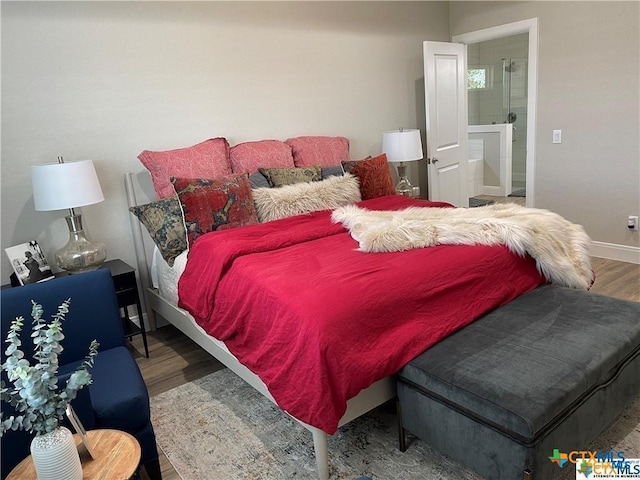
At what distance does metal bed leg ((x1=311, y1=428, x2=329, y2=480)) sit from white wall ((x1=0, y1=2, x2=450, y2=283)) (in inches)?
84.3

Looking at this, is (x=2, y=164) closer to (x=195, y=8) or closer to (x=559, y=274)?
(x=195, y=8)

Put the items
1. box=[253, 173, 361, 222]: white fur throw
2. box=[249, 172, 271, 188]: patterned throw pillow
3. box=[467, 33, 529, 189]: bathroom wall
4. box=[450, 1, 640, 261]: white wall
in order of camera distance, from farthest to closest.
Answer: box=[467, 33, 529, 189]: bathroom wall
box=[450, 1, 640, 261]: white wall
box=[249, 172, 271, 188]: patterned throw pillow
box=[253, 173, 361, 222]: white fur throw

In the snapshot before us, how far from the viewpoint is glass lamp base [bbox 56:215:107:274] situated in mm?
2855

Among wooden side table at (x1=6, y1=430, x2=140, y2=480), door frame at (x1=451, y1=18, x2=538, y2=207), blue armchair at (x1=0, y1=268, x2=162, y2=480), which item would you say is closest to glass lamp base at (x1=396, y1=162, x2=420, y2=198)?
door frame at (x1=451, y1=18, x2=538, y2=207)

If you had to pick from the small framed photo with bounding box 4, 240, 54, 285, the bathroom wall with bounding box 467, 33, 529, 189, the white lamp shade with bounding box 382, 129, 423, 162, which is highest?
the bathroom wall with bounding box 467, 33, 529, 189

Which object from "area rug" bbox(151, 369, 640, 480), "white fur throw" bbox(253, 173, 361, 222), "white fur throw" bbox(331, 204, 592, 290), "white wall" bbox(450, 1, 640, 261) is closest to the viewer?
"area rug" bbox(151, 369, 640, 480)

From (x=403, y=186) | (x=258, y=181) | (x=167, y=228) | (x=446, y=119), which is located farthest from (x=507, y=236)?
(x=446, y=119)

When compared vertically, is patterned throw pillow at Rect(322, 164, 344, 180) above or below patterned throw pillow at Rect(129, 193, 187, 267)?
above

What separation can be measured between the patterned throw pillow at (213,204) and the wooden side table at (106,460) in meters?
1.49

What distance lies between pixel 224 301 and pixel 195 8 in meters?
2.30

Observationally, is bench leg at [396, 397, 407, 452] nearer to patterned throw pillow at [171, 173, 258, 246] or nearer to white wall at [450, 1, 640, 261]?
patterned throw pillow at [171, 173, 258, 246]

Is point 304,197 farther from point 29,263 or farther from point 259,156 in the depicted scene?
point 29,263

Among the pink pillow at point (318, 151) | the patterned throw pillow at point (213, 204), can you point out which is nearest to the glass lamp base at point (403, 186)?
the pink pillow at point (318, 151)

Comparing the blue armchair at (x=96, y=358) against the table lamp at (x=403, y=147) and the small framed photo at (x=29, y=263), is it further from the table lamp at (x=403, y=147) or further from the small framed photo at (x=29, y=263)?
the table lamp at (x=403, y=147)
